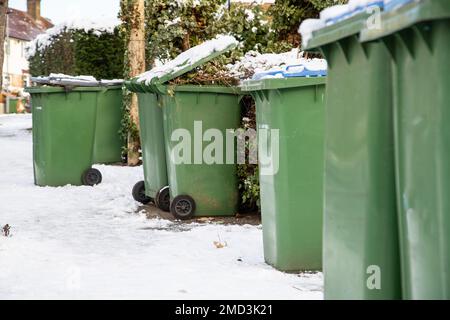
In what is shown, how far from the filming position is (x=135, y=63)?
520 inches

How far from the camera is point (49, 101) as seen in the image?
10633 millimetres

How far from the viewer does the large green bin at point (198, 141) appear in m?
8.09

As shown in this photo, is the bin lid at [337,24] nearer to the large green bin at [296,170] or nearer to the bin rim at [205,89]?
the large green bin at [296,170]

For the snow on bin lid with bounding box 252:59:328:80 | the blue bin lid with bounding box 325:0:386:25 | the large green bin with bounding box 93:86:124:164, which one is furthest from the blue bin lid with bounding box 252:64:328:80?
the large green bin with bounding box 93:86:124:164

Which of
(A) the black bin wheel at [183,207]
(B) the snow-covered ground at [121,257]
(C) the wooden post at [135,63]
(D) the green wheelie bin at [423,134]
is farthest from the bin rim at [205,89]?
(C) the wooden post at [135,63]

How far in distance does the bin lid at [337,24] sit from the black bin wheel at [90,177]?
7.14m

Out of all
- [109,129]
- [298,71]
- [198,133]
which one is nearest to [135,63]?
[109,129]

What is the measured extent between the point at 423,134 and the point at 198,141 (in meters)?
5.15

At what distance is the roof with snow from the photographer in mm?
56494

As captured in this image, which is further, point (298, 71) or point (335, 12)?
point (298, 71)

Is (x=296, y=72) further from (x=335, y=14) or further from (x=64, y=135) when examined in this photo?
(x=64, y=135)

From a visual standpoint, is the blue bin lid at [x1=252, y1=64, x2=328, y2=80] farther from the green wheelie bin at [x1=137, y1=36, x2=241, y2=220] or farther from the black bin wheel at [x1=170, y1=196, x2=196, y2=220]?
the black bin wheel at [x1=170, y1=196, x2=196, y2=220]

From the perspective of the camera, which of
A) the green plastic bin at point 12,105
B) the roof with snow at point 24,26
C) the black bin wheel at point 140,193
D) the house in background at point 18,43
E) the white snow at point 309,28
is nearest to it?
the white snow at point 309,28
